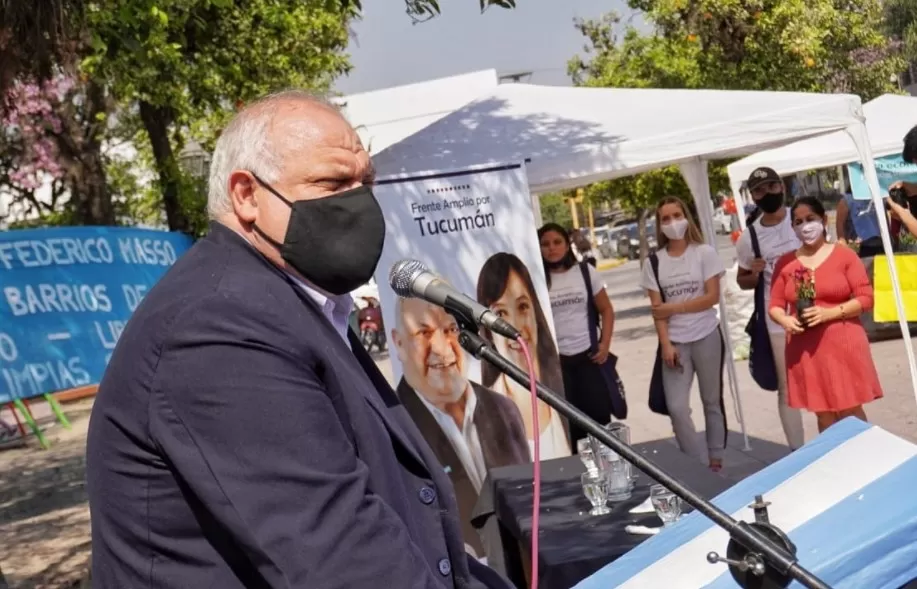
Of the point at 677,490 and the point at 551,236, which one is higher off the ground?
the point at 677,490

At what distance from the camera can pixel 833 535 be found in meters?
2.38

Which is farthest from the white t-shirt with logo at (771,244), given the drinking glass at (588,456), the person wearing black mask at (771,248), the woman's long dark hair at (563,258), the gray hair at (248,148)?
the gray hair at (248,148)

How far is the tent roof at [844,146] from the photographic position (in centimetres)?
1278

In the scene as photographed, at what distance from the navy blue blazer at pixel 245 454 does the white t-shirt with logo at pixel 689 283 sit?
569cm

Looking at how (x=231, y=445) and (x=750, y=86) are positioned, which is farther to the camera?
(x=750, y=86)

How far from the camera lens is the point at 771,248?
723 centimetres

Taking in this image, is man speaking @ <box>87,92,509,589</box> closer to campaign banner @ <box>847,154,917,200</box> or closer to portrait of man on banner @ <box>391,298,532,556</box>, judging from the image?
portrait of man on banner @ <box>391,298,532,556</box>

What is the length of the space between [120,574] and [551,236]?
5.89 meters

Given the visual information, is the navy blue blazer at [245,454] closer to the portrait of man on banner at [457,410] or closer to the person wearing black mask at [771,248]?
the portrait of man on banner at [457,410]

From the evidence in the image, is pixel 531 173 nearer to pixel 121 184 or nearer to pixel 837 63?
pixel 837 63

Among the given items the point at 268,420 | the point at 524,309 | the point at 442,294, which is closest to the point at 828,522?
the point at 442,294

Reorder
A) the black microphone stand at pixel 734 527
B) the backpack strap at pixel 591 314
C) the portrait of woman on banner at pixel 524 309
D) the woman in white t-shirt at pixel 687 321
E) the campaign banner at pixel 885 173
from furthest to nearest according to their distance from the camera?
1. the campaign banner at pixel 885 173
2. the backpack strap at pixel 591 314
3. the woman in white t-shirt at pixel 687 321
4. the portrait of woman on banner at pixel 524 309
5. the black microphone stand at pixel 734 527

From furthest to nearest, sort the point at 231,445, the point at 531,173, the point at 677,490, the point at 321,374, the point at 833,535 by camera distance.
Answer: the point at 531,173
the point at 833,535
the point at 677,490
the point at 321,374
the point at 231,445

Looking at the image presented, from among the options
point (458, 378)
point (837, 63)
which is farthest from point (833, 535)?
point (837, 63)
